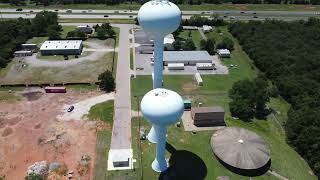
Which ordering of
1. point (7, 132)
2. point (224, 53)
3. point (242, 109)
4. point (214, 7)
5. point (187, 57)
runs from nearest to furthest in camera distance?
point (7, 132) < point (242, 109) < point (187, 57) < point (224, 53) < point (214, 7)

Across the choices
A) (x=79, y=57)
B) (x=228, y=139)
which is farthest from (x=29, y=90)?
(x=228, y=139)

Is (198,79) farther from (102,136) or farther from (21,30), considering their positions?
(21,30)

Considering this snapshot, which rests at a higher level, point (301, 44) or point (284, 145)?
point (301, 44)

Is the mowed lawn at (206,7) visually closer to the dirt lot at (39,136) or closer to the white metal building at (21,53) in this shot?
the white metal building at (21,53)

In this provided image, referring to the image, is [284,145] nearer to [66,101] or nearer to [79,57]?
[66,101]

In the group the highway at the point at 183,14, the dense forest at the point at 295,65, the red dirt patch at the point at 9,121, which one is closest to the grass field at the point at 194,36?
the dense forest at the point at 295,65

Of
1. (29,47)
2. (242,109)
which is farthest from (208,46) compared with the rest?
(29,47)
